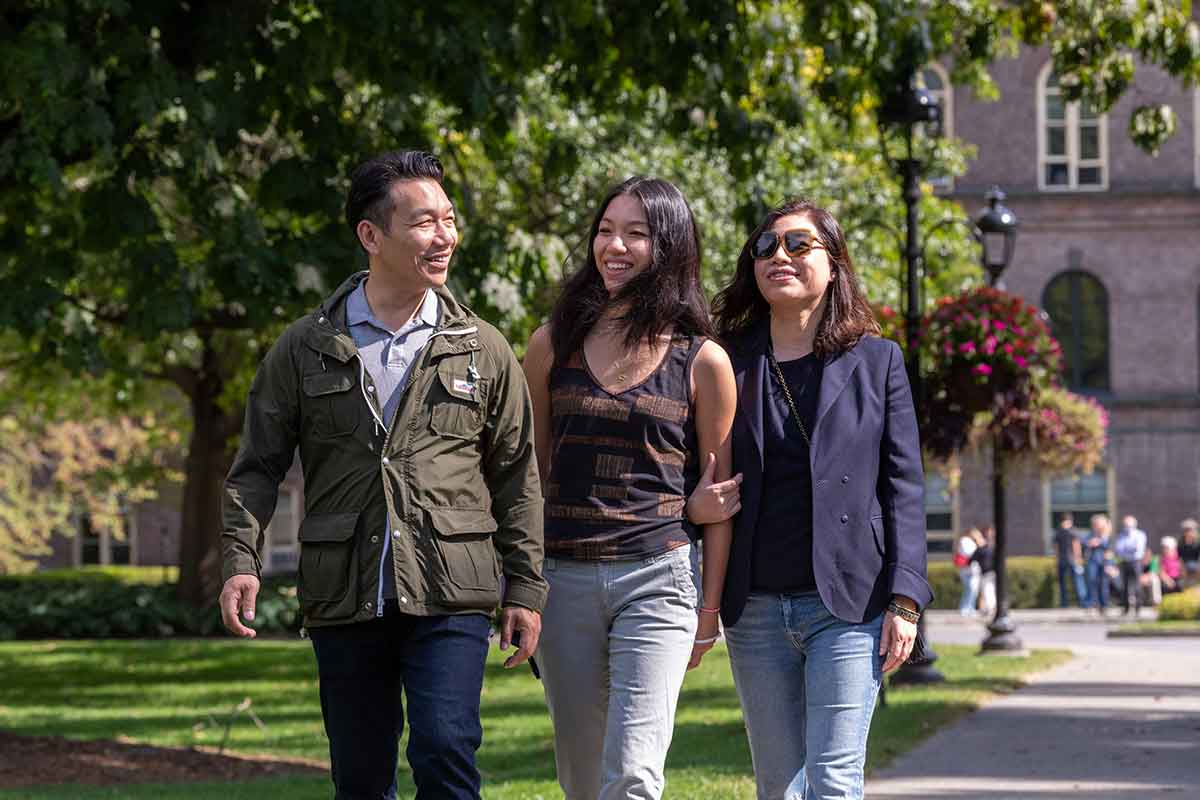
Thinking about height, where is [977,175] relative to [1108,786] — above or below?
above

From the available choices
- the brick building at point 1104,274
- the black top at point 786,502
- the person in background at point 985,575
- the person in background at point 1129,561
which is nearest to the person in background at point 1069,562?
the person in background at point 1129,561

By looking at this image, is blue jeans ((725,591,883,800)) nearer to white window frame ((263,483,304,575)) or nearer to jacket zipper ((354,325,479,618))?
jacket zipper ((354,325,479,618))

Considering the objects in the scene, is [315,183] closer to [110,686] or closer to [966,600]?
[110,686]

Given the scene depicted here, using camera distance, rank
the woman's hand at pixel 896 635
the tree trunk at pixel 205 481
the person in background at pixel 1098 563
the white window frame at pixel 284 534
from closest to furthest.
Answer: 1. the woman's hand at pixel 896 635
2. the tree trunk at pixel 205 481
3. the person in background at pixel 1098 563
4. the white window frame at pixel 284 534

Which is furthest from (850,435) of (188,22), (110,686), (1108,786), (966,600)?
(966,600)

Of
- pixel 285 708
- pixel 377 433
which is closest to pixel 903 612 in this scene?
pixel 377 433

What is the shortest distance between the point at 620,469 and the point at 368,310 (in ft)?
2.45

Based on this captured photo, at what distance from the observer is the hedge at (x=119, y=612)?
28.6 meters

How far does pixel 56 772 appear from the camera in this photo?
11.1m

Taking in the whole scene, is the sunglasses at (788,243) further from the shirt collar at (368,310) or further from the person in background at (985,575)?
the person in background at (985,575)

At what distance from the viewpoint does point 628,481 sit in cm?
468

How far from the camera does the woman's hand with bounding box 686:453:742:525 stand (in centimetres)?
471

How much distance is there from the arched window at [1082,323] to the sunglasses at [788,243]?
123 feet

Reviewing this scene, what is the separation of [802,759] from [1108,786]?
4.51m
